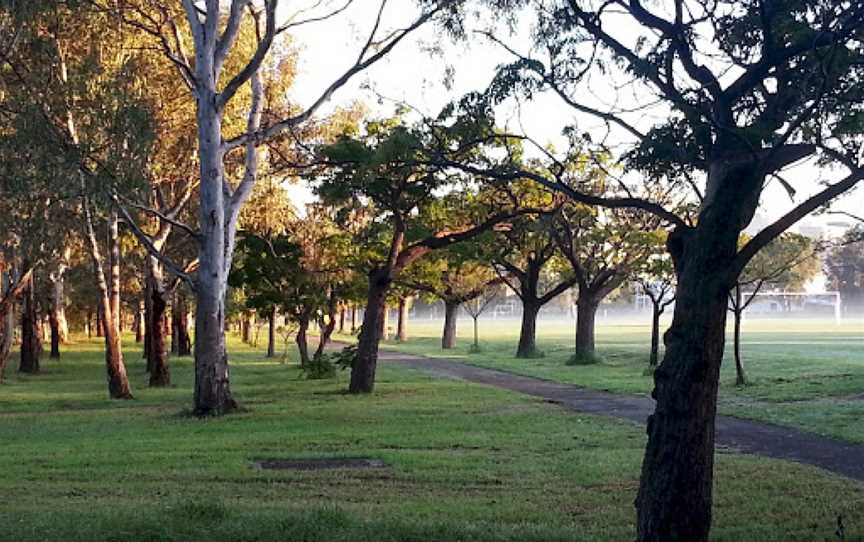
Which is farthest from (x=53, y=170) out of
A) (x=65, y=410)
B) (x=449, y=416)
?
(x=449, y=416)

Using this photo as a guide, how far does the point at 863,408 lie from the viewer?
19.8 m

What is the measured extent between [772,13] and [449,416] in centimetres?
1266

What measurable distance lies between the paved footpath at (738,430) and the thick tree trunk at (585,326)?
8.43m

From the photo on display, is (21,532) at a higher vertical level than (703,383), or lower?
lower

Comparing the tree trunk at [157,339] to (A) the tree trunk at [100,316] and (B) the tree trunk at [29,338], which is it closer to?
(A) the tree trunk at [100,316]

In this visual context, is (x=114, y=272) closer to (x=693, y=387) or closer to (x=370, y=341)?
(x=370, y=341)

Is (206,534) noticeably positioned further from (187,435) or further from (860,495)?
(187,435)

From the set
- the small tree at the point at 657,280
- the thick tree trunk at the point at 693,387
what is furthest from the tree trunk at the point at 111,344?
the thick tree trunk at the point at 693,387

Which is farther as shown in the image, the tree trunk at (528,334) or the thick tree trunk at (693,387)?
the tree trunk at (528,334)

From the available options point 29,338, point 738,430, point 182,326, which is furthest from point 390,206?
point 182,326

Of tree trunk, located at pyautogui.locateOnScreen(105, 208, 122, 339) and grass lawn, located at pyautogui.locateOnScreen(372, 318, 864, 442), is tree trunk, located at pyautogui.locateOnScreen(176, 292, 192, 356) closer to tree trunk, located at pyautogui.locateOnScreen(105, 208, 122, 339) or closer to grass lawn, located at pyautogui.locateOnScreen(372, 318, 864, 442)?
grass lawn, located at pyautogui.locateOnScreen(372, 318, 864, 442)

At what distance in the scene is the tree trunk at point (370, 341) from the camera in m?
26.6

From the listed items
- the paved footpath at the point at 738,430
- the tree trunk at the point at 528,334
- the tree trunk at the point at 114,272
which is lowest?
the paved footpath at the point at 738,430

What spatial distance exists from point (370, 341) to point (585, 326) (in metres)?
18.0
